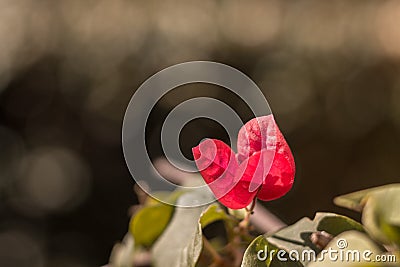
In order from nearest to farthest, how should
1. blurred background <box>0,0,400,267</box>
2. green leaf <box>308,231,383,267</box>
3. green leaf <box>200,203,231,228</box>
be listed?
green leaf <box>308,231,383,267</box> → green leaf <box>200,203,231,228</box> → blurred background <box>0,0,400,267</box>

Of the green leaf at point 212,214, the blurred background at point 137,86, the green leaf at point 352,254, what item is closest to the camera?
the green leaf at point 352,254

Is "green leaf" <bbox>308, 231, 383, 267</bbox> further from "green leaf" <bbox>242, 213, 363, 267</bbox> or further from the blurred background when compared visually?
the blurred background

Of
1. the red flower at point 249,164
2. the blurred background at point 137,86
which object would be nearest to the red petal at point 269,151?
the red flower at point 249,164

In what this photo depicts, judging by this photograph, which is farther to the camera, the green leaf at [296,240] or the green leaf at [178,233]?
the green leaf at [178,233]

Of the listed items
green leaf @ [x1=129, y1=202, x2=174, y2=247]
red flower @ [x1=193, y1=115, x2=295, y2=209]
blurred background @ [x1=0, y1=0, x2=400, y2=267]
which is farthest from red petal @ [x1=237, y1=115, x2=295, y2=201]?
A: blurred background @ [x1=0, y1=0, x2=400, y2=267]

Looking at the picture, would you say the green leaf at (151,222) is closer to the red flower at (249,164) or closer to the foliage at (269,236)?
the foliage at (269,236)

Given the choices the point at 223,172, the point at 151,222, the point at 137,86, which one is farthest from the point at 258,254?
the point at 137,86

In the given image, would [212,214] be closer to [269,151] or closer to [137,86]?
[269,151]

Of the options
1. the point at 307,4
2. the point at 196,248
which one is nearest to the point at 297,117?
the point at 307,4
